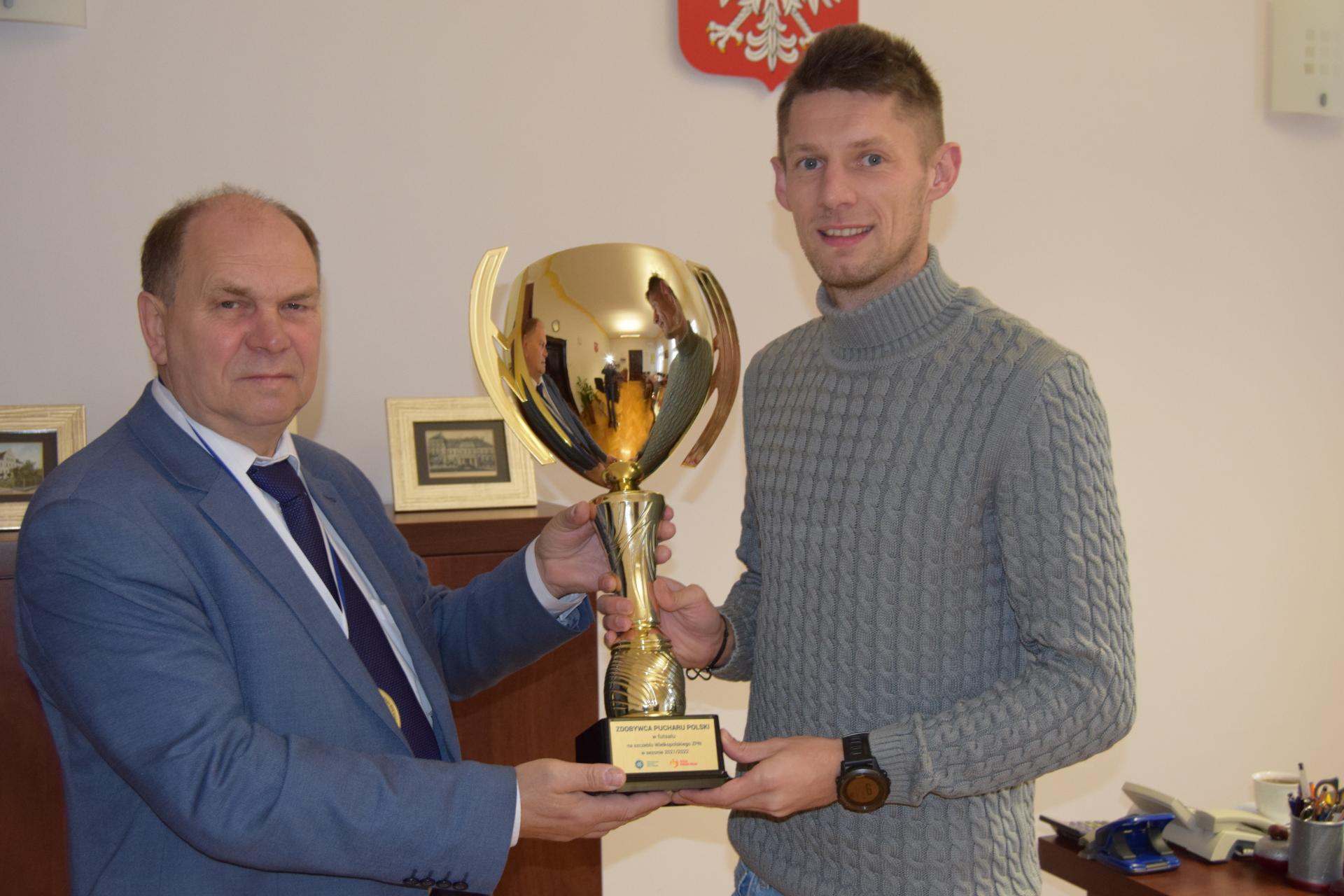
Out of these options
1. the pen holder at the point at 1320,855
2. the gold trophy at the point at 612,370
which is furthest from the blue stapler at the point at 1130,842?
the gold trophy at the point at 612,370

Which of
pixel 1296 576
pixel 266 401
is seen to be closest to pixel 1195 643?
pixel 1296 576

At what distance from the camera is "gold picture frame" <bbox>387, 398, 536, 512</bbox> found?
8.03ft

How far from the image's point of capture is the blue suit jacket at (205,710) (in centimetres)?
126

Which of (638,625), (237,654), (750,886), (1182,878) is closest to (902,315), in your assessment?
(638,625)

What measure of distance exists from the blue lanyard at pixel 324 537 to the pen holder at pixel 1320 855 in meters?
1.63

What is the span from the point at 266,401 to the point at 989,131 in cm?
233

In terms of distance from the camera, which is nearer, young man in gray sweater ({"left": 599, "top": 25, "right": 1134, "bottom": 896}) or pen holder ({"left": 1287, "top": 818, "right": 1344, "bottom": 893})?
young man in gray sweater ({"left": 599, "top": 25, "right": 1134, "bottom": 896})

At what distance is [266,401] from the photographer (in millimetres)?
1481

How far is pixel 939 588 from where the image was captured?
4.48 ft

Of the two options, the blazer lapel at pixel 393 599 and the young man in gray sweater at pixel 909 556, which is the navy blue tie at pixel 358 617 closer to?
the blazer lapel at pixel 393 599

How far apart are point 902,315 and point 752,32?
1686 mm

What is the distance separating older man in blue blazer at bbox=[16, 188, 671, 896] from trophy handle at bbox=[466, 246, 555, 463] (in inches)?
5.9

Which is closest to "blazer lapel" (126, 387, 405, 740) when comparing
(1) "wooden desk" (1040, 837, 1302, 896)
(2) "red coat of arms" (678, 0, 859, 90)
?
(1) "wooden desk" (1040, 837, 1302, 896)

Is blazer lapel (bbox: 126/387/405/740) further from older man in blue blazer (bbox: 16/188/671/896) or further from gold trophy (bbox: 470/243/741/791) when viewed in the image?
gold trophy (bbox: 470/243/741/791)
